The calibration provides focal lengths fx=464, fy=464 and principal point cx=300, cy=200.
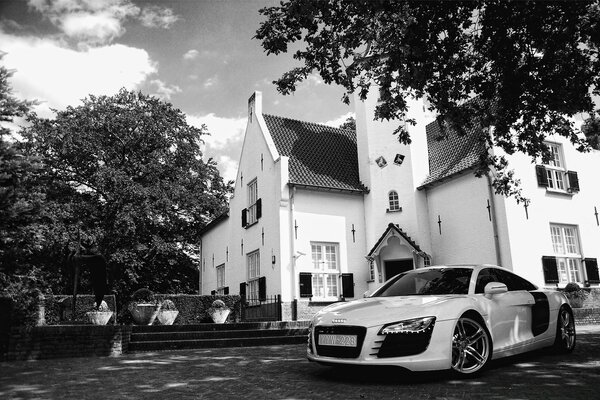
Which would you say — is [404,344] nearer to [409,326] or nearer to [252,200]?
[409,326]

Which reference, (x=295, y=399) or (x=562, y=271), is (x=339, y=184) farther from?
(x=295, y=399)

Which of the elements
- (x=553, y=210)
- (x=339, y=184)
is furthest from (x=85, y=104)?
(x=553, y=210)

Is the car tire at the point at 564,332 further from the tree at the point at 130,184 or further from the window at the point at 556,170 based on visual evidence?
the tree at the point at 130,184

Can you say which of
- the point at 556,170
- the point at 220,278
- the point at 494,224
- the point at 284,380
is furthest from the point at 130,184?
the point at 284,380

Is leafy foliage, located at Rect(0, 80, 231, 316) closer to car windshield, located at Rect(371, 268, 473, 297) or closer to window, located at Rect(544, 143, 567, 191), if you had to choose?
window, located at Rect(544, 143, 567, 191)

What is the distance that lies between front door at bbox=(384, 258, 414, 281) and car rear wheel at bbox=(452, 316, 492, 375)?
12.4 meters

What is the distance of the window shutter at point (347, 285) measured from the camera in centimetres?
1816

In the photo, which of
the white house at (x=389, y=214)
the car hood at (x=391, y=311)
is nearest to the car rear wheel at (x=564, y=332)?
the car hood at (x=391, y=311)

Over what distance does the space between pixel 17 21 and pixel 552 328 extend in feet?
30.9

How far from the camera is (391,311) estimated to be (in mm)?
5551

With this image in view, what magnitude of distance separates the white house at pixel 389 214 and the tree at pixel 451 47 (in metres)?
7.58

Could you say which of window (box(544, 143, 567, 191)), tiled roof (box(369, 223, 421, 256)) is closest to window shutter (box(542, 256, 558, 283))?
window (box(544, 143, 567, 191))

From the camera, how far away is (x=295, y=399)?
4715mm

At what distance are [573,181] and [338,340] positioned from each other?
1544cm
